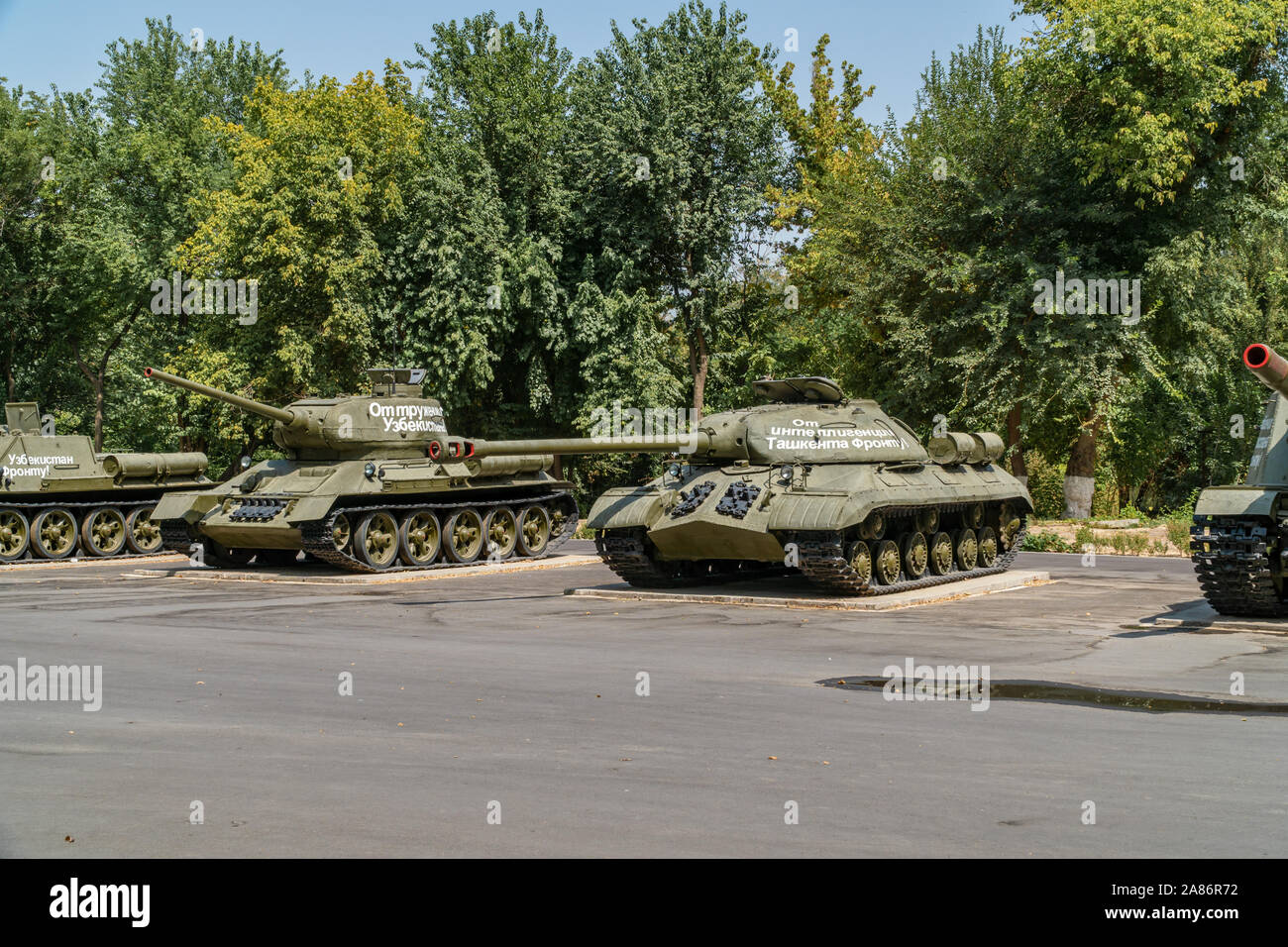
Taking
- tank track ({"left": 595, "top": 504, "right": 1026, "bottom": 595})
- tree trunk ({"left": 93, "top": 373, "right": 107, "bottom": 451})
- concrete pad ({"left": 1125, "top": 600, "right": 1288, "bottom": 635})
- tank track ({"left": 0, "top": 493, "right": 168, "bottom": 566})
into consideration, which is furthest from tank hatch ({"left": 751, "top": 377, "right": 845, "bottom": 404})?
tree trunk ({"left": 93, "top": 373, "right": 107, "bottom": 451})

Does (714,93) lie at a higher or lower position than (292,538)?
higher

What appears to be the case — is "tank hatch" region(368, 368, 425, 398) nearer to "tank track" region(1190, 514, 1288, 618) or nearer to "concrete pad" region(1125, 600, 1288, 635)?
"concrete pad" region(1125, 600, 1288, 635)

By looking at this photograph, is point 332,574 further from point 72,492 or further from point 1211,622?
point 1211,622

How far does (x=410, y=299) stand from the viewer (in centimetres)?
3959

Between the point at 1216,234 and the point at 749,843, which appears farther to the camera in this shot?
the point at 1216,234

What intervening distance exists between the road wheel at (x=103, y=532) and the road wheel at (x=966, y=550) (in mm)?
17075

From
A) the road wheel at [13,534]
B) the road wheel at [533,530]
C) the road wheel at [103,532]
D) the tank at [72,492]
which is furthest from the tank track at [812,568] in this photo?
the road wheel at [13,534]

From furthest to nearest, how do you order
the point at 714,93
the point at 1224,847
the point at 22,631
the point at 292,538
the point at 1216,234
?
the point at 714,93 → the point at 1216,234 → the point at 292,538 → the point at 22,631 → the point at 1224,847

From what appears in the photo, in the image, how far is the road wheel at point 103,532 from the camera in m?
27.6

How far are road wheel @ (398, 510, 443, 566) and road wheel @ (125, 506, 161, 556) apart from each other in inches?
310

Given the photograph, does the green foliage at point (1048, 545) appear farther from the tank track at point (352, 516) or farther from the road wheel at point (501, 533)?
the road wheel at point (501, 533)

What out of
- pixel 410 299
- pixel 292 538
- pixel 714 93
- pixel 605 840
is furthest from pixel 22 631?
pixel 714 93

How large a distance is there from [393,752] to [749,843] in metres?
2.86

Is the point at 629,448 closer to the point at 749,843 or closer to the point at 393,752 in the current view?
the point at 393,752
